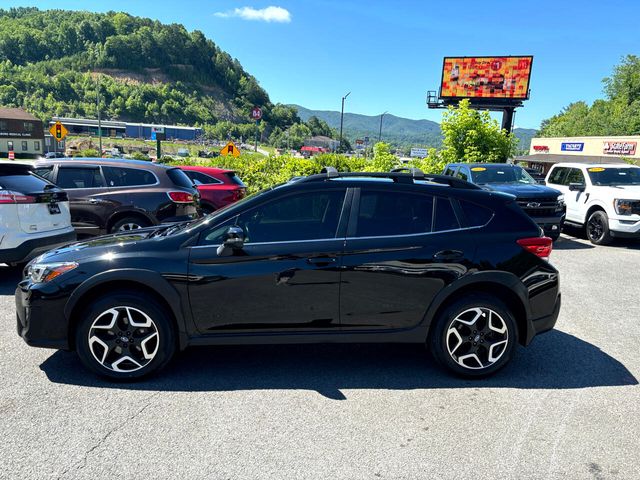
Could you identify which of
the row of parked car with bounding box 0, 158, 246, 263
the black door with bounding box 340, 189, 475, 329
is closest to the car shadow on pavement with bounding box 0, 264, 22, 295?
the row of parked car with bounding box 0, 158, 246, 263

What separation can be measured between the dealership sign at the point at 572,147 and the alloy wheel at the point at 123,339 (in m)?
53.9

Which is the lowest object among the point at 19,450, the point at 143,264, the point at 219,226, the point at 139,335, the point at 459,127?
the point at 19,450

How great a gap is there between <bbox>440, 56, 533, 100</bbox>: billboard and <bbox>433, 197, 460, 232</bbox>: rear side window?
136ft

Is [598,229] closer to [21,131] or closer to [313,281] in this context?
[313,281]

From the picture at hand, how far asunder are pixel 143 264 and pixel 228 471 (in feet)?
5.41

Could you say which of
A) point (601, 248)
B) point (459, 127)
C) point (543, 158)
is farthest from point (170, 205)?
point (543, 158)

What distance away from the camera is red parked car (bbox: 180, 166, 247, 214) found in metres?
11.1

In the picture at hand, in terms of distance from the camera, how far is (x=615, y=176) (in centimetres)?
1102

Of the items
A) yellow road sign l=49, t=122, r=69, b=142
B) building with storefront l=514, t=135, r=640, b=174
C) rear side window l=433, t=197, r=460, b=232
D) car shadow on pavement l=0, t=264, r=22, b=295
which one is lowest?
car shadow on pavement l=0, t=264, r=22, b=295

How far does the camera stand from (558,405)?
347 cm

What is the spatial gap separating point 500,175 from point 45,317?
983 centimetres

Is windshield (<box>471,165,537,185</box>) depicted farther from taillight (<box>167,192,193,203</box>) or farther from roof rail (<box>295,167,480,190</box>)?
roof rail (<box>295,167,480,190</box>)

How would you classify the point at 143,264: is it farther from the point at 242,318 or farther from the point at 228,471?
the point at 228,471

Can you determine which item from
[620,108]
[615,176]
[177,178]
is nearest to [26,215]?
[177,178]
